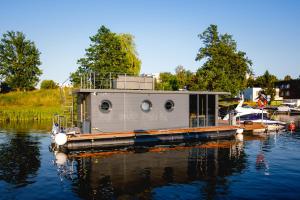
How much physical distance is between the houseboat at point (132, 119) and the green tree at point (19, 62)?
161 feet

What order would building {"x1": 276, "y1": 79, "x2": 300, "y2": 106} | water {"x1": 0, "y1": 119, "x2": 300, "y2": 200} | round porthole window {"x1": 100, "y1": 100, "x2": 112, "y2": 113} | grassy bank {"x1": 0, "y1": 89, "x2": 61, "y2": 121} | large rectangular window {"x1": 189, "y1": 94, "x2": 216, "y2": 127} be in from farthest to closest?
building {"x1": 276, "y1": 79, "x2": 300, "y2": 106} → grassy bank {"x1": 0, "y1": 89, "x2": 61, "y2": 121} → large rectangular window {"x1": 189, "y1": 94, "x2": 216, "y2": 127} → round porthole window {"x1": 100, "y1": 100, "x2": 112, "y2": 113} → water {"x1": 0, "y1": 119, "x2": 300, "y2": 200}

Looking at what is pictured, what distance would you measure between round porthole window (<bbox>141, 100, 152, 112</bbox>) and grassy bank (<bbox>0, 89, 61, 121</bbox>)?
32.6 metres

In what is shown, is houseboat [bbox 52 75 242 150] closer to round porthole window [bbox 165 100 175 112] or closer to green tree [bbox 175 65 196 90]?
round porthole window [bbox 165 100 175 112]

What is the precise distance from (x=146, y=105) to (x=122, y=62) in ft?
61.9

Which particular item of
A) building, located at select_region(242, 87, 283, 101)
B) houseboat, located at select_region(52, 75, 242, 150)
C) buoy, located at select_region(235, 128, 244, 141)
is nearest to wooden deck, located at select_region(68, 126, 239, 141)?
houseboat, located at select_region(52, 75, 242, 150)

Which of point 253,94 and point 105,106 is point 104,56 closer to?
point 105,106

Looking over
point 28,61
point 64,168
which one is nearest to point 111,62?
point 64,168

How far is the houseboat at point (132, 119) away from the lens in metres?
21.5

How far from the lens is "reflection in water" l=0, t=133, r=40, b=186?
15.6 metres

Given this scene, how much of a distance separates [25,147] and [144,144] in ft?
33.3

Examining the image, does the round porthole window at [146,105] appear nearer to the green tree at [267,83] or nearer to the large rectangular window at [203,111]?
the large rectangular window at [203,111]

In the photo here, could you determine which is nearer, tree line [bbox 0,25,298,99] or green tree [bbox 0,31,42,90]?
tree line [bbox 0,25,298,99]

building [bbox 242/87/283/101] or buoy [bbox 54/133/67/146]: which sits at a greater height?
building [bbox 242/87/283/101]

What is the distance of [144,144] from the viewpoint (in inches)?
893
